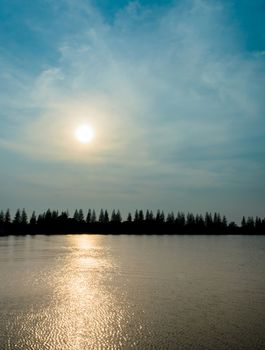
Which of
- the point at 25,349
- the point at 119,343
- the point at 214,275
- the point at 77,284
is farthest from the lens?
the point at 214,275

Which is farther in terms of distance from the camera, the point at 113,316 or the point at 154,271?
the point at 154,271

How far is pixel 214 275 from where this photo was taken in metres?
47.8

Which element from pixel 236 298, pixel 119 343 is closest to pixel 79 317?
pixel 119 343

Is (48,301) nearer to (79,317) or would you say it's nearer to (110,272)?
(79,317)

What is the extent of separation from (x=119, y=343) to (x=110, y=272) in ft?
104

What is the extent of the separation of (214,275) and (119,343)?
30156mm

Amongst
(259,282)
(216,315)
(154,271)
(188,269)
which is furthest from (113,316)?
(188,269)

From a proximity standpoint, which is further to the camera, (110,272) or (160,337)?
(110,272)

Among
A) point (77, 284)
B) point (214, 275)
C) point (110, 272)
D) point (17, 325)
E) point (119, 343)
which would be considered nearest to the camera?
point (119, 343)

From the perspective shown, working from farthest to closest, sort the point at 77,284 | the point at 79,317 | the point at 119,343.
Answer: the point at 77,284
the point at 79,317
the point at 119,343

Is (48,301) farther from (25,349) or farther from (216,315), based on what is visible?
(216,315)

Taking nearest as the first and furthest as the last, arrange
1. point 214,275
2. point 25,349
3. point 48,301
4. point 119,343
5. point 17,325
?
point 25,349, point 119,343, point 17,325, point 48,301, point 214,275

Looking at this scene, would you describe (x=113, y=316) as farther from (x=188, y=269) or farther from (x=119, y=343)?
(x=188, y=269)

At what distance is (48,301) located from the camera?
31.7 metres
